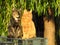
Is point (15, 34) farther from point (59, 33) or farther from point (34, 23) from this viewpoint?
point (59, 33)

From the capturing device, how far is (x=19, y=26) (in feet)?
23.1

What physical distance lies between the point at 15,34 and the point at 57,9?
1.65 m

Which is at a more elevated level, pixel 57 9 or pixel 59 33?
pixel 57 9

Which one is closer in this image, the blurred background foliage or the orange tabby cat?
the blurred background foliage

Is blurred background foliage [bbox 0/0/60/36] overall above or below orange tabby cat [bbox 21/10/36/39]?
above

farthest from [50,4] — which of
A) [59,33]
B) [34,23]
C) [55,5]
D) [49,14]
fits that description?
[59,33]

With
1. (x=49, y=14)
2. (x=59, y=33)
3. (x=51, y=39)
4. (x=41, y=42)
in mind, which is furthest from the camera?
(x=59, y=33)

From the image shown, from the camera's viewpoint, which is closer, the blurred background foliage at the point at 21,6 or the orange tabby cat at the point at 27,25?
the blurred background foliage at the point at 21,6

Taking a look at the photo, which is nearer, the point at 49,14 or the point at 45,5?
the point at 45,5

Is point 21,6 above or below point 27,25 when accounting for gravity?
above

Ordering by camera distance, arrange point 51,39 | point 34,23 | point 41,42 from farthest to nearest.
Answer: point 34,23 < point 51,39 < point 41,42

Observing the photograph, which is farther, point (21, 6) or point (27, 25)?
point (27, 25)

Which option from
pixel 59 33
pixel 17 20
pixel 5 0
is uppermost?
pixel 5 0

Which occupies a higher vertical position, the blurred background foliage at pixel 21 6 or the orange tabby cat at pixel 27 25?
the blurred background foliage at pixel 21 6
